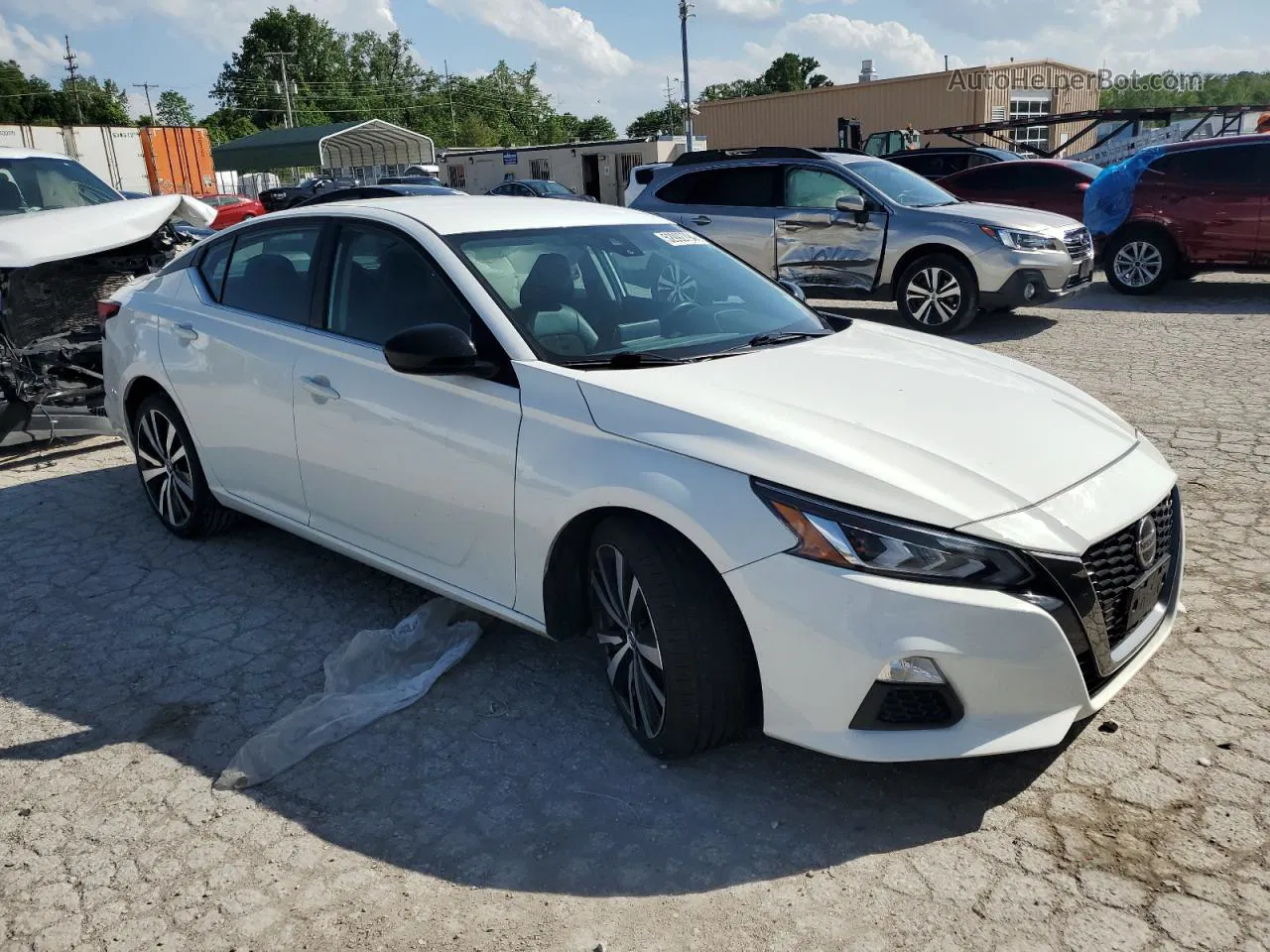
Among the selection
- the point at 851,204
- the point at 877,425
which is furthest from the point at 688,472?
the point at 851,204

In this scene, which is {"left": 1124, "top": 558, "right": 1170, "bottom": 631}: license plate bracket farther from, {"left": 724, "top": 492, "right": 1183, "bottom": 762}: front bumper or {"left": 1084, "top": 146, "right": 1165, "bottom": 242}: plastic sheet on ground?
{"left": 1084, "top": 146, "right": 1165, "bottom": 242}: plastic sheet on ground

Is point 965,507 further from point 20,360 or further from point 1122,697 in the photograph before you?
point 20,360

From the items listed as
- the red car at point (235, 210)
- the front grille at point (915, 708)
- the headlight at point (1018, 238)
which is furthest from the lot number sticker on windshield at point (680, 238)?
the red car at point (235, 210)

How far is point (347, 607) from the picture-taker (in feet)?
14.5

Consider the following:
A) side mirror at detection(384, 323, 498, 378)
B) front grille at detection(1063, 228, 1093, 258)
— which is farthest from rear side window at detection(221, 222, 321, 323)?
front grille at detection(1063, 228, 1093, 258)

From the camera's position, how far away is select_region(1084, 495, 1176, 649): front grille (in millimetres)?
2762

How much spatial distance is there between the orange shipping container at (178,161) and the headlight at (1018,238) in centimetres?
4831

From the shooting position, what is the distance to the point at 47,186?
8.19 m

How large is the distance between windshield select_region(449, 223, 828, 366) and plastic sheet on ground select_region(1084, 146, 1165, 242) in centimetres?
933

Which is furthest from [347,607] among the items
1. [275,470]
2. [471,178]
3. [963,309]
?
[471,178]

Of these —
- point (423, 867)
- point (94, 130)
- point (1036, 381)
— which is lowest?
point (423, 867)

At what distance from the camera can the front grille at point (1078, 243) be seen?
33.1ft

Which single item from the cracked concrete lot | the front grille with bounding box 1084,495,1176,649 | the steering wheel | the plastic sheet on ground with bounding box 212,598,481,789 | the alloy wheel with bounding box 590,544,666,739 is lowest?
the cracked concrete lot

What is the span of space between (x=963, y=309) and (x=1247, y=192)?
12.2 ft
